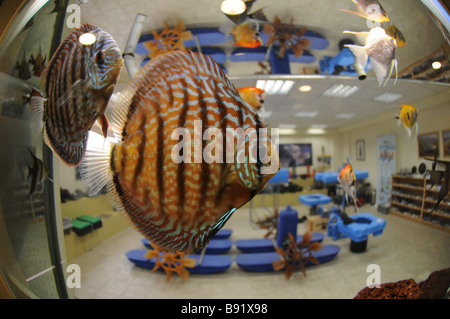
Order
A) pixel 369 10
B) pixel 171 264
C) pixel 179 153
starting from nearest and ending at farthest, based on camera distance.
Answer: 1. pixel 179 153
2. pixel 369 10
3. pixel 171 264

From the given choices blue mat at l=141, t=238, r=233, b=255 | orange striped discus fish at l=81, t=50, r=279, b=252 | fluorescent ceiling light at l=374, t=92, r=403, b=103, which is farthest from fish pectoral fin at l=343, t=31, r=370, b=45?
blue mat at l=141, t=238, r=233, b=255

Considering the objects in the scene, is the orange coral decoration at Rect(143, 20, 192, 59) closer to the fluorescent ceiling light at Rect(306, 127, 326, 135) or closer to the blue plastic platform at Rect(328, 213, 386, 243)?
the fluorescent ceiling light at Rect(306, 127, 326, 135)

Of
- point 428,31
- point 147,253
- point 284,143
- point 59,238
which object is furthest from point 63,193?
point 428,31

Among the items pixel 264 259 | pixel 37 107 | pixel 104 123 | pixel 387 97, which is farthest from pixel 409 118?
pixel 37 107

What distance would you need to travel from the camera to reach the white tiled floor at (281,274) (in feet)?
1.57

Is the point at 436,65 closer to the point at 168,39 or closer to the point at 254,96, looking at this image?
the point at 254,96

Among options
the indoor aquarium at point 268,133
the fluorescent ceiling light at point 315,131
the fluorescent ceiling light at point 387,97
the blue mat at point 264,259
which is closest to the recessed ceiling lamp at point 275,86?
the indoor aquarium at point 268,133

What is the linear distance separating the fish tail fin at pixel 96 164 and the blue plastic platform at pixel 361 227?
0.53 meters

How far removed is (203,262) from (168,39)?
1.78 feet

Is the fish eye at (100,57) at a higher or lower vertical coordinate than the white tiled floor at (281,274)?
higher

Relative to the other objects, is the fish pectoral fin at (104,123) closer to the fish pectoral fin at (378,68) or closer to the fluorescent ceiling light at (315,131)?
the fluorescent ceiling light at (315,131)

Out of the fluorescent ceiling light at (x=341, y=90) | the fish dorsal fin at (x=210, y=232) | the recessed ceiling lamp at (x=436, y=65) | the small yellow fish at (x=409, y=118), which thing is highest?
the recessed ceiling lamp at (x=436, y=65)

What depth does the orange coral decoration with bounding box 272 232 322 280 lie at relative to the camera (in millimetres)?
553

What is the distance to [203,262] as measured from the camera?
527mm
